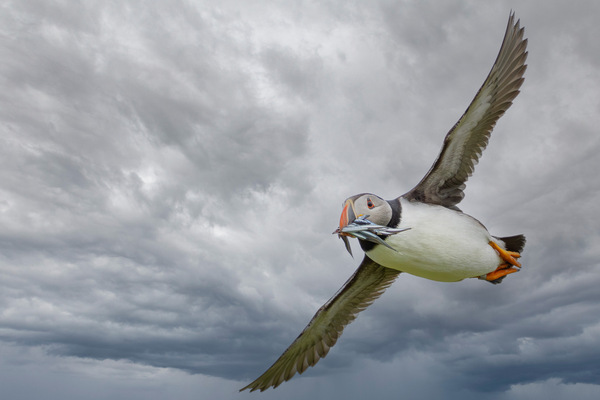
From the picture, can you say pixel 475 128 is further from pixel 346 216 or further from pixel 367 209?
pixel 346 216

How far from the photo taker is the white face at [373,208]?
1039cm

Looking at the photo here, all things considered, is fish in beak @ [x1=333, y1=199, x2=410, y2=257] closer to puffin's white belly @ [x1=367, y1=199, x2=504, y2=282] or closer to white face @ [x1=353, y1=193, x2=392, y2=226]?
white face @ [x1=353, y1=193, x2=392, y2=226]

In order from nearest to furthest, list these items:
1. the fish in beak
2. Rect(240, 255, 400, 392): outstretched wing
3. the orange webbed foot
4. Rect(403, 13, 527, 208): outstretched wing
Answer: the fish in beak → Rect(403, 13, 527, 208): outstretched wing → the orange webbed foot → Rect(240, 255, 400, 392): outstretched wing

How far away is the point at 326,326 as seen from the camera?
587 inches

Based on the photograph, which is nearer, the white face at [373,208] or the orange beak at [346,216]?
the orange beak at [346,216]

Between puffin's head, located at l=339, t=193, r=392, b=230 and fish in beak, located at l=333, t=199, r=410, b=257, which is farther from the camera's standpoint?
puffin's head, located at l=339, t=193, r=392, b=230

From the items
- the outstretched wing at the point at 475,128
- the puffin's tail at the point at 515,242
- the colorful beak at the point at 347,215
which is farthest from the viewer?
the puffin's tail at the point at 515,242

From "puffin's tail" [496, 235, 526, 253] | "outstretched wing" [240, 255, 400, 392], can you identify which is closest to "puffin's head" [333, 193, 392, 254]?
"outstretched wing" [240, 255, 400, 392]

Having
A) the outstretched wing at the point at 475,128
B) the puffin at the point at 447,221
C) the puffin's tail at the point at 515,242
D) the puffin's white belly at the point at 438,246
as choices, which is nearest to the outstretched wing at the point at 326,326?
the puffin at the point at 447,221

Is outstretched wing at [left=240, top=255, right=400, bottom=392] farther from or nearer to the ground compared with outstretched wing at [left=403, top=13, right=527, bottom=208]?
nearer to the ground

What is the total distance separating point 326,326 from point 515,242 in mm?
6307

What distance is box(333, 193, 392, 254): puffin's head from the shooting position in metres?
10.1

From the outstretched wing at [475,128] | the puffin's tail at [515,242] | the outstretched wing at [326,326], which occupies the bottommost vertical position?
the outstretched wing at [326,326]

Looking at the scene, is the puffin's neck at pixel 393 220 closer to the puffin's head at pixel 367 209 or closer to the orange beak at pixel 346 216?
the puffin's head at pixel 367 209
